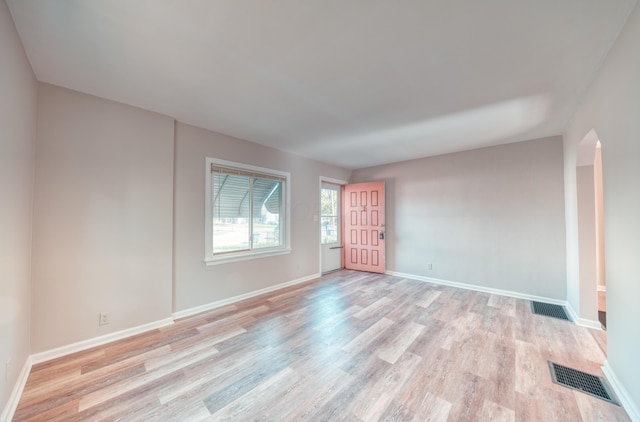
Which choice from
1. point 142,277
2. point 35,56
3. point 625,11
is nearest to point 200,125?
point 35,56

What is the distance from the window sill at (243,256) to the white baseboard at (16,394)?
173 cm

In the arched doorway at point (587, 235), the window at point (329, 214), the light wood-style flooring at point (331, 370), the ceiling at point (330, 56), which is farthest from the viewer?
the window at point (329, 214)

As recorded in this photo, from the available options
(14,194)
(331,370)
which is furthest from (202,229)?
(331,370)

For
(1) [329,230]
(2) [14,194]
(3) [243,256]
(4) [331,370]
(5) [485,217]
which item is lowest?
(4) [331,370]

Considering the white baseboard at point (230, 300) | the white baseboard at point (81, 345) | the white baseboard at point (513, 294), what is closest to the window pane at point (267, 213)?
the white baseboard at point (230, 300)

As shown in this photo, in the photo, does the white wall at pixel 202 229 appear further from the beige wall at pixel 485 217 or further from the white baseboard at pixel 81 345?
the beige wall at pixel 485 217

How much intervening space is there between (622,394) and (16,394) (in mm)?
4426

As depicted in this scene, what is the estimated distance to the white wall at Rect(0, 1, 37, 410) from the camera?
1505mm

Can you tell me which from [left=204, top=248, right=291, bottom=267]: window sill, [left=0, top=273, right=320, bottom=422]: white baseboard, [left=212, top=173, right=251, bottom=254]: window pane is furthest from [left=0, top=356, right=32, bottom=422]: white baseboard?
[left=212, top=173, right=251, bottom=254]: window pane

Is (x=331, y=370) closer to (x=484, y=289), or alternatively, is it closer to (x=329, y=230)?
(x=484, y=289)

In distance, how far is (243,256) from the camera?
3816 millimetres

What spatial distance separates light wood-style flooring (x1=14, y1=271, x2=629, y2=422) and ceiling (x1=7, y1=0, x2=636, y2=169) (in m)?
2.62

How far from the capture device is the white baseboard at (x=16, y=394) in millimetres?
1549

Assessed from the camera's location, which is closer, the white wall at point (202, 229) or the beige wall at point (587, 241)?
the beige wall at point (587, 241)
